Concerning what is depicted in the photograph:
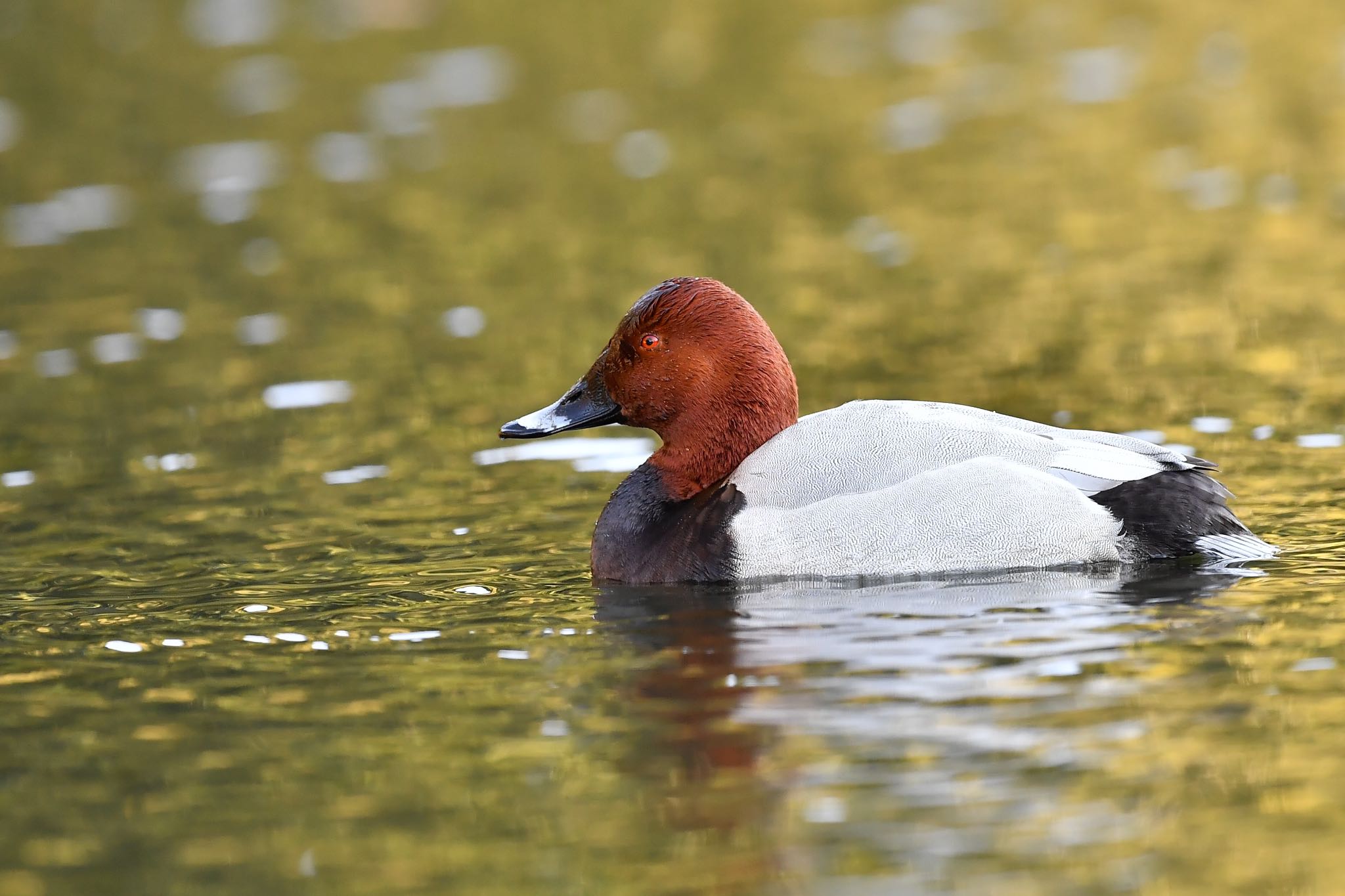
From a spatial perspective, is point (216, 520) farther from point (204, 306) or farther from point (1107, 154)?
point (1107, 154)

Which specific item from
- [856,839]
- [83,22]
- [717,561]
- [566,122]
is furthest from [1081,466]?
[83,22]

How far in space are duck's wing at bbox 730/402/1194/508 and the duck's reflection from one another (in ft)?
1.20

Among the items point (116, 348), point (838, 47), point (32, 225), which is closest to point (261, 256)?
point (116, 348)

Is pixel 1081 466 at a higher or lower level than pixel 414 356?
lower

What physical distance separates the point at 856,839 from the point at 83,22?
2062 centimetres

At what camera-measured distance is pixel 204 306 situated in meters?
14.1

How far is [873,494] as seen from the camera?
25.0 ft

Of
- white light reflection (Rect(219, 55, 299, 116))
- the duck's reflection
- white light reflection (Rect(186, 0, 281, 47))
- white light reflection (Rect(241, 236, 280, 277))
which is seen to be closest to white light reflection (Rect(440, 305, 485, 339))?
white light reflection (Rect(241, 236, 280, 277))

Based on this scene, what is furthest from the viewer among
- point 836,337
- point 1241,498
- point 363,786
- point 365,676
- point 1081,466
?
point 836,337

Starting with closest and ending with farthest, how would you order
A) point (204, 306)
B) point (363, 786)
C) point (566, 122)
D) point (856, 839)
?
point (856, 839) < point (363, 786) < point (204, 306) < point (566, 122)

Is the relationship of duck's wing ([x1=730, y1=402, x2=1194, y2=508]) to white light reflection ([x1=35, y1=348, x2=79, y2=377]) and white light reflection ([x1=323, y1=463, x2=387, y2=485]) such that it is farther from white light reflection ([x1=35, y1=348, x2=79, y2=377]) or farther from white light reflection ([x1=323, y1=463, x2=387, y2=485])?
white light reflection ([x1=35, y1=348, x2=79, y2=377])

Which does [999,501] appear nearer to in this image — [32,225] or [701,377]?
[701,377]

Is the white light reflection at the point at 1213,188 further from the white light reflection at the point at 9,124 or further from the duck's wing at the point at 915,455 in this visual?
the white light reflection at the point at 9,124

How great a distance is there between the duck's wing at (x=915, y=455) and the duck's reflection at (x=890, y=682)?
37 centimetres
